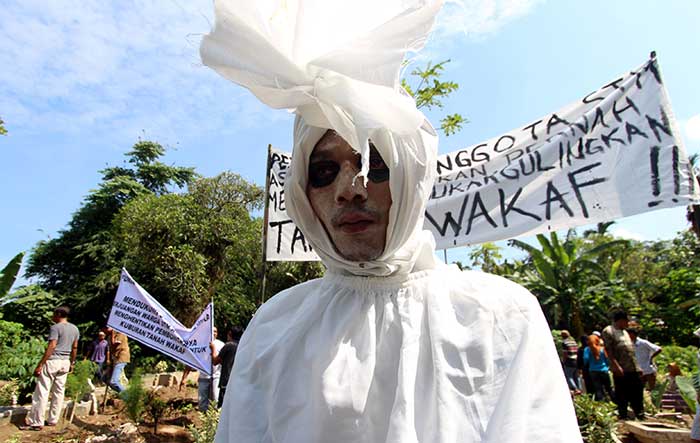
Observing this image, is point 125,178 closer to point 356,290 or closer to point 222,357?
point 222,357

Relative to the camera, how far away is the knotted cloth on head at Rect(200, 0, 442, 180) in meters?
1.06

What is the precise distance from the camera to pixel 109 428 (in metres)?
6.64

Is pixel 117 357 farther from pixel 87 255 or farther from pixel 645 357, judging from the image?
pixel 87 255

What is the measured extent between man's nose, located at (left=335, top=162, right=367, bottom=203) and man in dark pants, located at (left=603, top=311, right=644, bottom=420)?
261 inches

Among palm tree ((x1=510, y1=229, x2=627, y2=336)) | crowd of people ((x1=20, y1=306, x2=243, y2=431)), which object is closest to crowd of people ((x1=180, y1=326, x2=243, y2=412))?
crowd of people ((x1=20, y1=306, x2=243, y2=431))

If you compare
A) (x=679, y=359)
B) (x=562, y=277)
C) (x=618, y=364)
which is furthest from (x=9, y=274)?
(x=562, y=277)

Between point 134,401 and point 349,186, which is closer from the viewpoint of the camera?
point 349,186

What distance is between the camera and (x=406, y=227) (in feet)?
3.88

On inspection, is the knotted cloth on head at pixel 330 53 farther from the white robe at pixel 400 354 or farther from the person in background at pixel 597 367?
the person in background at pixel 597 367

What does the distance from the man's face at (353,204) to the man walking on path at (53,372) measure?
6.65m

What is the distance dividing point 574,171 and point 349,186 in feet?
8.63

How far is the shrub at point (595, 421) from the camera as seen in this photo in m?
4.08

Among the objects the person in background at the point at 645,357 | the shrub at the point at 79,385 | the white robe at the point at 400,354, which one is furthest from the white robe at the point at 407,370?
the shrub at the point at 79,385

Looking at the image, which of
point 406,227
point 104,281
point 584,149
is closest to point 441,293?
point 406,227
